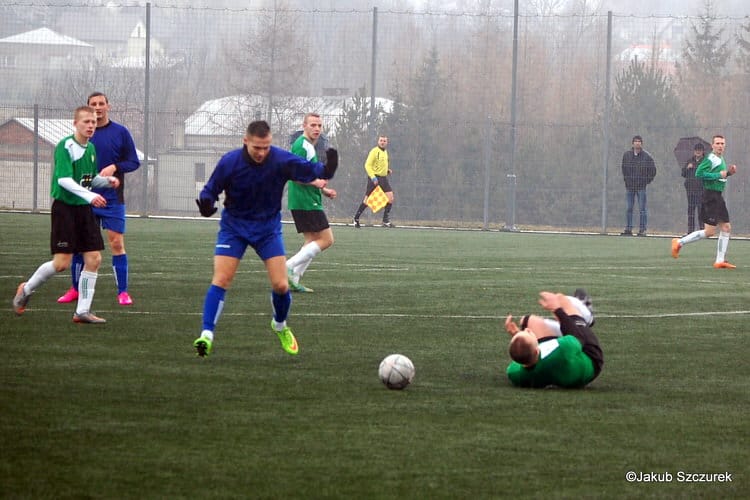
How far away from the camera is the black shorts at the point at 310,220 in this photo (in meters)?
14.7

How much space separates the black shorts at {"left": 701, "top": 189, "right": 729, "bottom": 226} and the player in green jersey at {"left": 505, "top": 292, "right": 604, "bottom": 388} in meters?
13.1

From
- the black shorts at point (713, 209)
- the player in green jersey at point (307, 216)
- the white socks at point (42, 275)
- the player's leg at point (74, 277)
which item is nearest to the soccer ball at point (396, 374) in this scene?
the white socks at point (42, 275)

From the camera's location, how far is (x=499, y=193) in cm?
3550

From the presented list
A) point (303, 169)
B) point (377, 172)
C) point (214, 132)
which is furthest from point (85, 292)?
point (214, 132)

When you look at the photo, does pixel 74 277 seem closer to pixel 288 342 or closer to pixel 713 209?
pixel 288 342

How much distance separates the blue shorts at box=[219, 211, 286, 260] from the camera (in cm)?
960

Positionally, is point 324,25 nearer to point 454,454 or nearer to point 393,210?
point 393,210

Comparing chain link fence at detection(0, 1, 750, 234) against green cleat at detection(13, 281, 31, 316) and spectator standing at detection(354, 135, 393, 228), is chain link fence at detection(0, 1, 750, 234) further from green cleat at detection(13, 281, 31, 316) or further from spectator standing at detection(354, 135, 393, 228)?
green cleat at detection(13, 281, 31, 316)

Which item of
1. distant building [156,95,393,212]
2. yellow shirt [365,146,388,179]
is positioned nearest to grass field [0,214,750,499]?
yellow shirt [365,146,388,179]

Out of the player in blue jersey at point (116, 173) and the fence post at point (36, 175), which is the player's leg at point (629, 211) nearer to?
the fence post at point (36, 175)

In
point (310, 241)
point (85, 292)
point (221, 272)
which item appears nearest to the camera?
point (221, 272)

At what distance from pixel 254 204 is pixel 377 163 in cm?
2262

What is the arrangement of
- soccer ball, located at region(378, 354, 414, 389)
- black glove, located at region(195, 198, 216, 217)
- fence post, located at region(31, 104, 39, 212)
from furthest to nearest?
1. fence post, located at region(31, 104, 39, 212)
2. black glove, located at region(195, 198, 216, 217)
3. soccer ball, located at region(378, 354, 414, 389)

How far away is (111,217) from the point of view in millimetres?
12719
